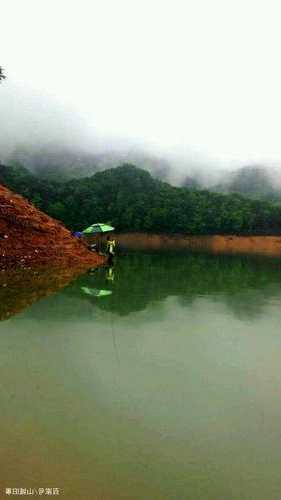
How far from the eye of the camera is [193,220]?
297 feet

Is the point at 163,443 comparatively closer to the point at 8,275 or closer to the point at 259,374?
the point at 259,374

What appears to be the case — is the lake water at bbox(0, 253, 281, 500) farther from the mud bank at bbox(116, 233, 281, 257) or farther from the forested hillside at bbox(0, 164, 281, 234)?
the forested hillside at bbox(0, 164, 281, 234)

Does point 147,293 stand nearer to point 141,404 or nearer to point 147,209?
point 141,404

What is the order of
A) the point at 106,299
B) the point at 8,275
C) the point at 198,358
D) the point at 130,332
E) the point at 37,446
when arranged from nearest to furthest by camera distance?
the point at 37,446 → the point at 198,358 → the point at 130,332 → the point at 106,299 → the point at 8,275

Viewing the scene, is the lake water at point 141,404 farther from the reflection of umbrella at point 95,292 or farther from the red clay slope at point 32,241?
the red clay slope at point 32,241

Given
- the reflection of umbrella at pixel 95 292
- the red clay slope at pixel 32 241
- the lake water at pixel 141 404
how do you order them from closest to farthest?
the lake water at pixel 141 404
the reflection of umbrella at pixel 95 292
the red clay slope at pixel 32 241

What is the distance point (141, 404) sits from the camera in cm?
575

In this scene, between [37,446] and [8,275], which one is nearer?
[37,446]

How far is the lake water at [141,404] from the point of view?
4.14 metres

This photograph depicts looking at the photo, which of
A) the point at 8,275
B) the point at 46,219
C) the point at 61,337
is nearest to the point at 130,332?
the point at 61,337

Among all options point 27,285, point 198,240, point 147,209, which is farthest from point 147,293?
point 147,209

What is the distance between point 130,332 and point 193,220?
82323 mm

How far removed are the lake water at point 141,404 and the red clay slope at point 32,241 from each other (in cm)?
1028

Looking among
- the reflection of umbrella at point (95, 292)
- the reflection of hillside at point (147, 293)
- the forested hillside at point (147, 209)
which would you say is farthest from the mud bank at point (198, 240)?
the reflection of umbrella at point (95, 292)
